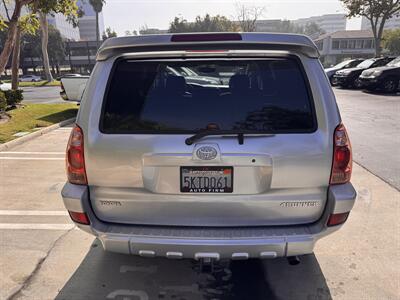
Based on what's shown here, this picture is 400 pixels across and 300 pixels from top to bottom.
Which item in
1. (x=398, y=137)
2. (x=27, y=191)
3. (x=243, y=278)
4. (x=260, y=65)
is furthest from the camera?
(x=398, y=137)

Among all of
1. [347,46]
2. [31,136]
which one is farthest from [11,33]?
[347,46]

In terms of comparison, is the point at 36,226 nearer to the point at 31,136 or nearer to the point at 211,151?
the point at 211,151

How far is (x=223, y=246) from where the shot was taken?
7.49 feet

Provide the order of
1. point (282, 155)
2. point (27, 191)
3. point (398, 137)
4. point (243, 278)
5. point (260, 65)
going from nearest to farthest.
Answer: point (282, 155) → point (260, 65) → point (243, 278) → point (27, 191) → point (398, 137)

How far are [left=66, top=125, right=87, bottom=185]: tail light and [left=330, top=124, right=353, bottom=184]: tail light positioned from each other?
70.2 inches

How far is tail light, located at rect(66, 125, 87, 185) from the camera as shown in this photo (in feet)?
8.09

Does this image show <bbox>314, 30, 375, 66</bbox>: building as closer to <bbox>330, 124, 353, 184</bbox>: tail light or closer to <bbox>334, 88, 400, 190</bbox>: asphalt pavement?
<bbox>334, 88, 400, 190</bbox>: asphalt pavement

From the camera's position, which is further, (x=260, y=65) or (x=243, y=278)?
(x=243, y=278)

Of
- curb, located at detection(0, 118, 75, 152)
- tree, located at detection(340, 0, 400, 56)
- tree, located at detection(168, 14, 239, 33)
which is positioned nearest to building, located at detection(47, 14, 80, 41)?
tree, located at detection(168, 14, 239, 33)

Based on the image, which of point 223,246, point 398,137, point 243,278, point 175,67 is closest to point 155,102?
point 175,67

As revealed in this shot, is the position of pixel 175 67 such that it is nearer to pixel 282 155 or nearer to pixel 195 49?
pixel 195 49

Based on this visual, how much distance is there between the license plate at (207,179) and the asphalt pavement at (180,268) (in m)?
0.98

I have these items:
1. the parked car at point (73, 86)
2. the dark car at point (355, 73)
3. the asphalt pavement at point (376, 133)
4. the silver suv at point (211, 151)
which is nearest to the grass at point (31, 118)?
the parked car at point (73, 86)

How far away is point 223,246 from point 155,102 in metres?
1.12
